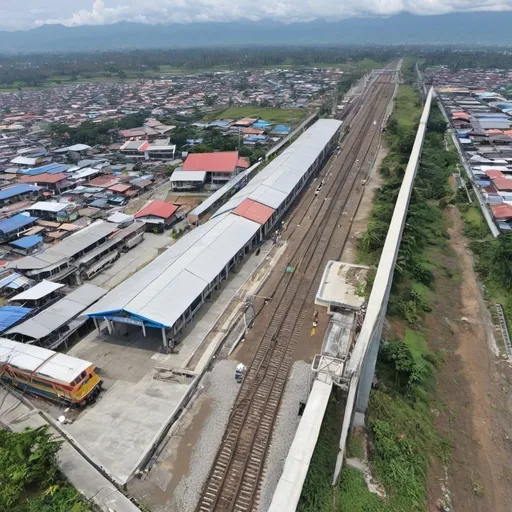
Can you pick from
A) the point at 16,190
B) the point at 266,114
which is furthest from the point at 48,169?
the point at 266,114

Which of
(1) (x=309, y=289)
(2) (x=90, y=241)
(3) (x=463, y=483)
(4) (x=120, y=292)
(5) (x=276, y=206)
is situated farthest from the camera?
(5) (x=276, y=206)

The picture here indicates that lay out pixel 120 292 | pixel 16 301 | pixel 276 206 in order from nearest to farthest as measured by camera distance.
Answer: pixel 120 292, pixel 16 301, pixel 276 206

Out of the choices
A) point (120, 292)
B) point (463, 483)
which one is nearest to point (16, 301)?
point (120, 292)

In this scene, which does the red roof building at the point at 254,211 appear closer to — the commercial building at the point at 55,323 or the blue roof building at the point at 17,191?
the commercial building at the point at 55,323

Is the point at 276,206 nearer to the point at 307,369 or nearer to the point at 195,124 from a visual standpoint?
the point at 307,369

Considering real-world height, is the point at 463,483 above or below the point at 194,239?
below

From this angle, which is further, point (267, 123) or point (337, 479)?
point (267, 123)
